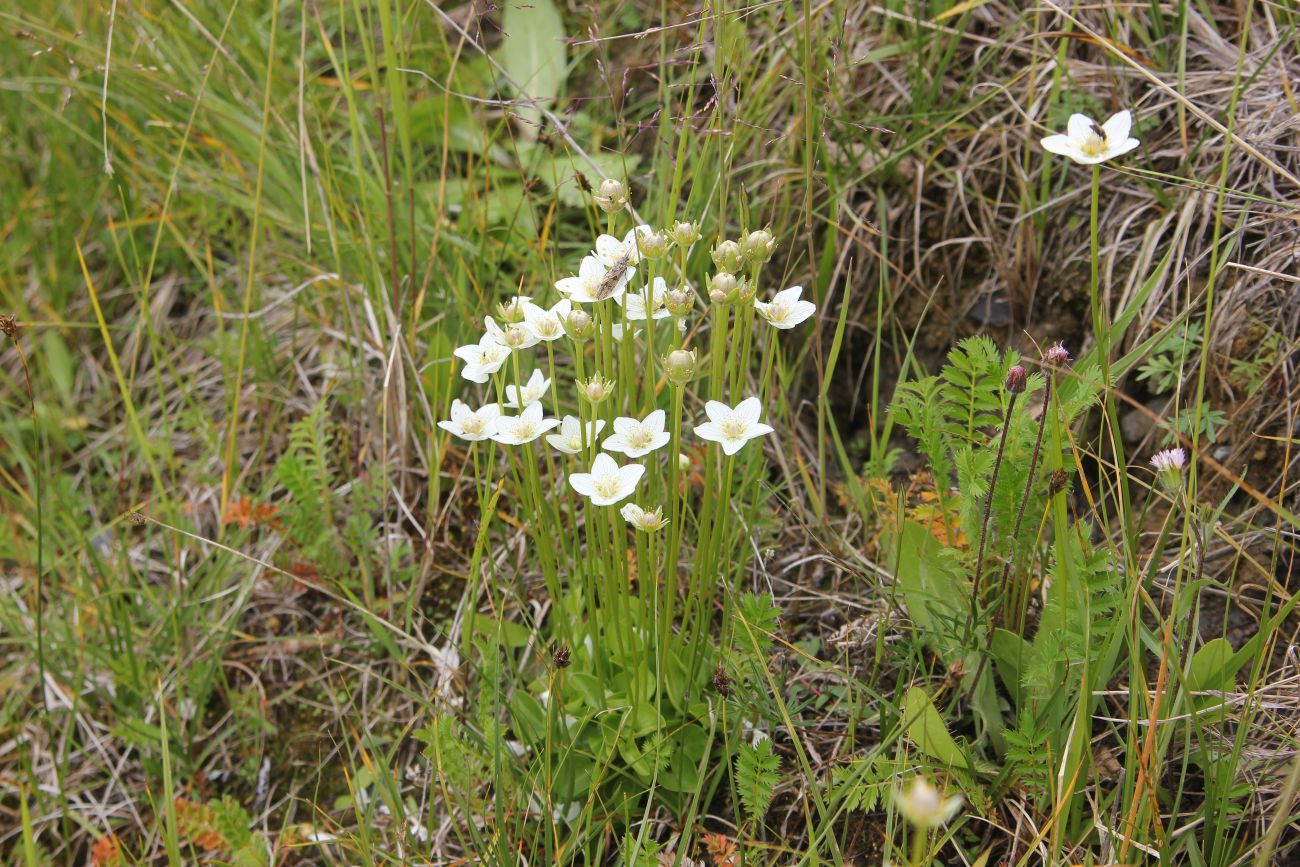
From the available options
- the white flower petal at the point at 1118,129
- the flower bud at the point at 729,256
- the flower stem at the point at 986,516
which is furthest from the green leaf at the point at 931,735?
the white flower petal at the point at 1118,129

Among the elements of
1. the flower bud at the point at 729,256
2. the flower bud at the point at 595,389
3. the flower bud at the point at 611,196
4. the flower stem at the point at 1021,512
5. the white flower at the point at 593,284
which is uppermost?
the flower bud at the point at 611,196

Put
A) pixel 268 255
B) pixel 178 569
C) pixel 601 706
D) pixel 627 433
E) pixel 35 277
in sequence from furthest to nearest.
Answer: pixel 35 277, pixel 268 255, pixel 178 569, pixel 601 706, pixel 627 433

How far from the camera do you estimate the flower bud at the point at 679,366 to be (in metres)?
1.28

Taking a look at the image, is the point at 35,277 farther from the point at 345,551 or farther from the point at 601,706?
the point at 601,706

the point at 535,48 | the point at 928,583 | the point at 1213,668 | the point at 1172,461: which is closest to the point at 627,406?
the point at 928,583

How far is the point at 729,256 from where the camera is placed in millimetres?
1270

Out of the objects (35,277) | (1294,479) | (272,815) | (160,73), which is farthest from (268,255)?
(1294,479)

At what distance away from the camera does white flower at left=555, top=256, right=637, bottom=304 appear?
130 centimetres

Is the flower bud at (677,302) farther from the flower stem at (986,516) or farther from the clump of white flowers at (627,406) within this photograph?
the flower stem at (986,516)

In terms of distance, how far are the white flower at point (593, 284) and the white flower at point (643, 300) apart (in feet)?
0.08

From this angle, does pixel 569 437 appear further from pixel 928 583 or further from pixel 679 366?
pixel 928 583

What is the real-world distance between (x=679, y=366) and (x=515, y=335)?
0.25 m

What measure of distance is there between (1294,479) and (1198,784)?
0.53m

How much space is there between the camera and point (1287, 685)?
1442 mm
